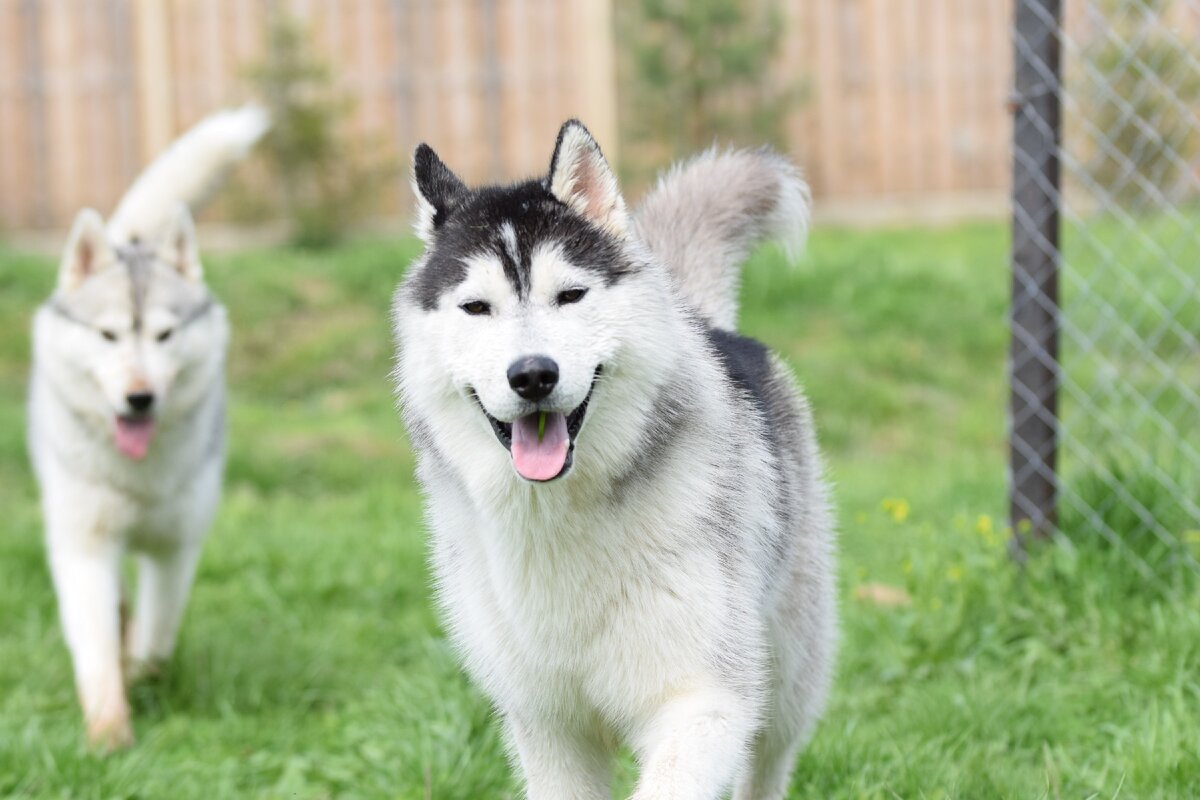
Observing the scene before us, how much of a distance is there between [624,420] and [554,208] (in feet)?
1.45

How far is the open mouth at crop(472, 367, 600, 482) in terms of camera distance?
7.79 ft

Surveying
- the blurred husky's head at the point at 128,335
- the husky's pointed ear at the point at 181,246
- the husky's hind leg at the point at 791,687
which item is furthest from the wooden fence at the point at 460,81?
the husky's hind leg at the point at 791,687

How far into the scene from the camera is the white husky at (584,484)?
7.94 feet

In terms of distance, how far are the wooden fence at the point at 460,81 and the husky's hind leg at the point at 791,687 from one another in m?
8.02

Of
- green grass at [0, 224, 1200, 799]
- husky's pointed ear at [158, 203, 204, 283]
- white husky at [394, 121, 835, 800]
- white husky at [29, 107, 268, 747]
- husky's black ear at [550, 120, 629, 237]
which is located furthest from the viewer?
husky's pointed ear at [158, 203, 204, 283]

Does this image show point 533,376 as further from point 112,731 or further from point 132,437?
point 132,437

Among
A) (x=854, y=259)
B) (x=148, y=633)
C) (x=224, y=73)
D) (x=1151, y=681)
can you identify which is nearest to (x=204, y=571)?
(x=148, y=633)

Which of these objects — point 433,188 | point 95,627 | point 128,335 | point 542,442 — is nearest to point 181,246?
point 128,335

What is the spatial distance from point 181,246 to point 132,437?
33.2 inches

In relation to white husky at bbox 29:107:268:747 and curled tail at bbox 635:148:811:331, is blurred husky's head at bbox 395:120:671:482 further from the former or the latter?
white husky at bbox 29:107:268:747

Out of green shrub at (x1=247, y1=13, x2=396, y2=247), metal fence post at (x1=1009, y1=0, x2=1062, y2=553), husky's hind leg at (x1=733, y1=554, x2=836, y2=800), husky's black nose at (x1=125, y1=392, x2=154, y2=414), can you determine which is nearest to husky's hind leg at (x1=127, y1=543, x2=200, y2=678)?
husky's black nose at (x1=125, y1=392, x2=154, y2=414)

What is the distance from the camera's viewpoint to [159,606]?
455 centimetres

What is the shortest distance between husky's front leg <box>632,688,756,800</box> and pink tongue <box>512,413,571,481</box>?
50 cm

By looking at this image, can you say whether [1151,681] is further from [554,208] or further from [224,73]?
[224,73]
